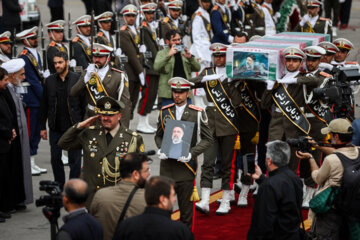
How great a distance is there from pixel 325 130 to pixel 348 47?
3.74 metres

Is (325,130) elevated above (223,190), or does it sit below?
above

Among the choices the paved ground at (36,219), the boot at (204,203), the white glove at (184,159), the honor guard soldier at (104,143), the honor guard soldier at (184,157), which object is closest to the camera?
the honor guard soldier at (104,143)

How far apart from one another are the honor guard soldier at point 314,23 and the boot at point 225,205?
245 inches

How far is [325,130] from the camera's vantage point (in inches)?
330

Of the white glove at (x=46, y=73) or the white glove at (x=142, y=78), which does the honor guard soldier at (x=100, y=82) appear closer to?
the white glove at (x=46, y=73)

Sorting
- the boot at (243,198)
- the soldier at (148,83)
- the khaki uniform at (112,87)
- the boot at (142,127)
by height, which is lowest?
the boot at (142,127)

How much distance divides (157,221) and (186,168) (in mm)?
3238

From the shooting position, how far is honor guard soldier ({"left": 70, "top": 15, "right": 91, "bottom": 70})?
13.1 meters

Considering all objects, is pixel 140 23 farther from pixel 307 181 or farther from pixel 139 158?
pixel 139 158

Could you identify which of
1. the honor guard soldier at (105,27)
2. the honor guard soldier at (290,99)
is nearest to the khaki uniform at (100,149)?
the honor guard soldier at (290,99)

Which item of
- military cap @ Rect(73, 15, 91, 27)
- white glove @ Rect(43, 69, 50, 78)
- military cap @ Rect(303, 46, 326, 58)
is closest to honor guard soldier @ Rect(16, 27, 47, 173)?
white glove @ Rect(43, 69, 50, 78)

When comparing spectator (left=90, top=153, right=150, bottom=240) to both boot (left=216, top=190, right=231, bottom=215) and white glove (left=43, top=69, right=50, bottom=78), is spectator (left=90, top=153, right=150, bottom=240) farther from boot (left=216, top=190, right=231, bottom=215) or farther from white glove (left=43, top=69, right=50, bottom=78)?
white glove (left=43, top=69, right=50, bottom=78)

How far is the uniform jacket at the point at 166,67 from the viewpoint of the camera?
1241 cm

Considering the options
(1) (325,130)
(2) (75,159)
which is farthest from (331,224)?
(2) (75,159)
